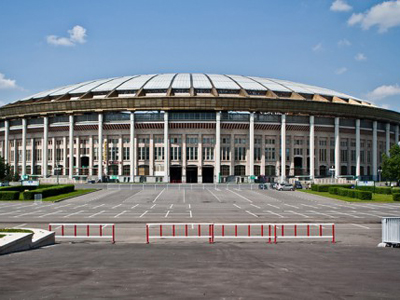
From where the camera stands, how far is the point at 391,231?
2272 cm

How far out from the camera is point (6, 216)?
120ft

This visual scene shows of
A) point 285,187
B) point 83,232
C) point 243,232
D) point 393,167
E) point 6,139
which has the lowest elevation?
point 83,232

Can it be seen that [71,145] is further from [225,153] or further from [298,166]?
[298,166]

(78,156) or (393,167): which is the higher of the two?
(78,156)

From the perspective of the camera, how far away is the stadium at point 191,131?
8694cm

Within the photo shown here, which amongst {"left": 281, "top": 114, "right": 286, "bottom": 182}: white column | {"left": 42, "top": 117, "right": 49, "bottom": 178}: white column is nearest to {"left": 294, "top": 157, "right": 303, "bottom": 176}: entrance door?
{"left": 281, "top": 114, "right": 286, "bottom": 182}: white column

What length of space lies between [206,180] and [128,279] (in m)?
76.3

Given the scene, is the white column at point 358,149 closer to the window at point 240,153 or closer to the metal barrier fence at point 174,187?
the window at point 240,153

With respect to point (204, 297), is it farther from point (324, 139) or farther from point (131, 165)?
point (324, 139)

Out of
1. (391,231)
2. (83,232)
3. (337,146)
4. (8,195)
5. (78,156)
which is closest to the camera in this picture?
(391,231)

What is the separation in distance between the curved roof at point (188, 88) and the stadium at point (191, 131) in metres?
0.23

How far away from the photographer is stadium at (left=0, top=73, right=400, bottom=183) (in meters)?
86.9

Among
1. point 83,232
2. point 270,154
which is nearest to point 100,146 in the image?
point 270,154

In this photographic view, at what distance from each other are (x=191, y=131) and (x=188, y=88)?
888cm
